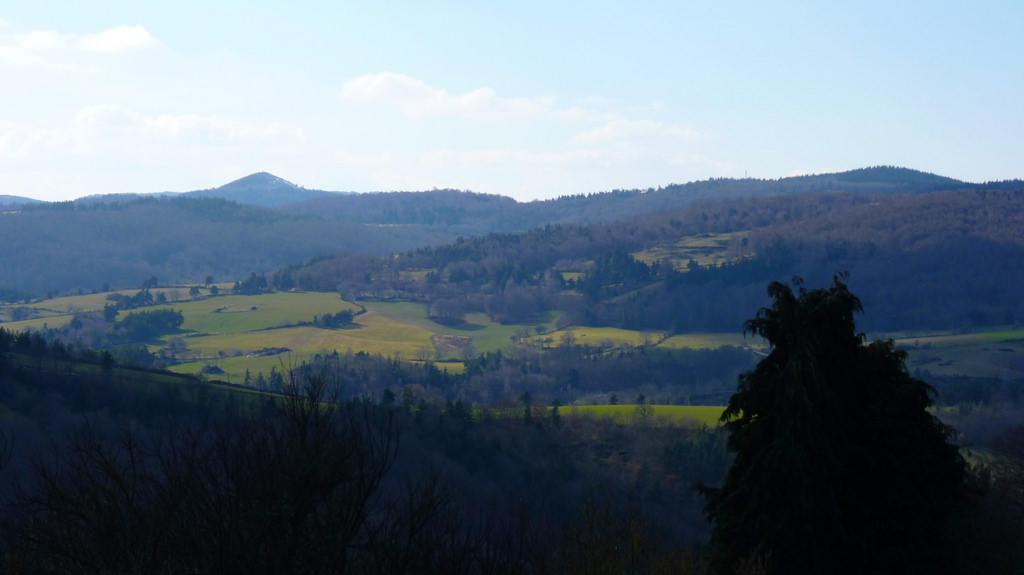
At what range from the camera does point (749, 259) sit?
176m

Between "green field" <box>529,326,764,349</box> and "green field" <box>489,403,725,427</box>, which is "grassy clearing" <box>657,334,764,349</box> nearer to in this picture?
"green field" <box>529,326,764,349</box>

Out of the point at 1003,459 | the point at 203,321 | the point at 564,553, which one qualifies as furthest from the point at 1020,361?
the point at 564,553

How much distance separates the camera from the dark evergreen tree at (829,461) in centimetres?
2105

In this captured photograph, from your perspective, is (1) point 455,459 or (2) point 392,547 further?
(1) point 455,459

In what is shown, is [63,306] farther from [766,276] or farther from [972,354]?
[972,354]

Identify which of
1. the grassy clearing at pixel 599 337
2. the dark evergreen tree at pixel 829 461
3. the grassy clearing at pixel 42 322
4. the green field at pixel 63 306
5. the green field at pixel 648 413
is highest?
the dark evergreen tree at pixel 829 461

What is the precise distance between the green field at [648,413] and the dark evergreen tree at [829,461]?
57823 mm

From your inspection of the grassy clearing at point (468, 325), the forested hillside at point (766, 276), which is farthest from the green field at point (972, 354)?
the grassy clearing at point (468, 325)

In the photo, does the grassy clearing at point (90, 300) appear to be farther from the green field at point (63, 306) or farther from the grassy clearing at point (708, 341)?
the grassy clearing at point (708, 341)

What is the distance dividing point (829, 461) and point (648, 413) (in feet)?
208

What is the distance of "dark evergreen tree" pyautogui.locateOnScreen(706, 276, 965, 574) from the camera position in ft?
69.1

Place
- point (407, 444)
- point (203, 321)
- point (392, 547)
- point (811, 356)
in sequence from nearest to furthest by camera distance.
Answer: point (392, 547) → point (811, 356) → point (407, 444) → point (203, 321)

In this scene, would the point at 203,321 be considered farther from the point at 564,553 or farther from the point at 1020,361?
the point at 564,553

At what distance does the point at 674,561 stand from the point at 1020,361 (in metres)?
101
